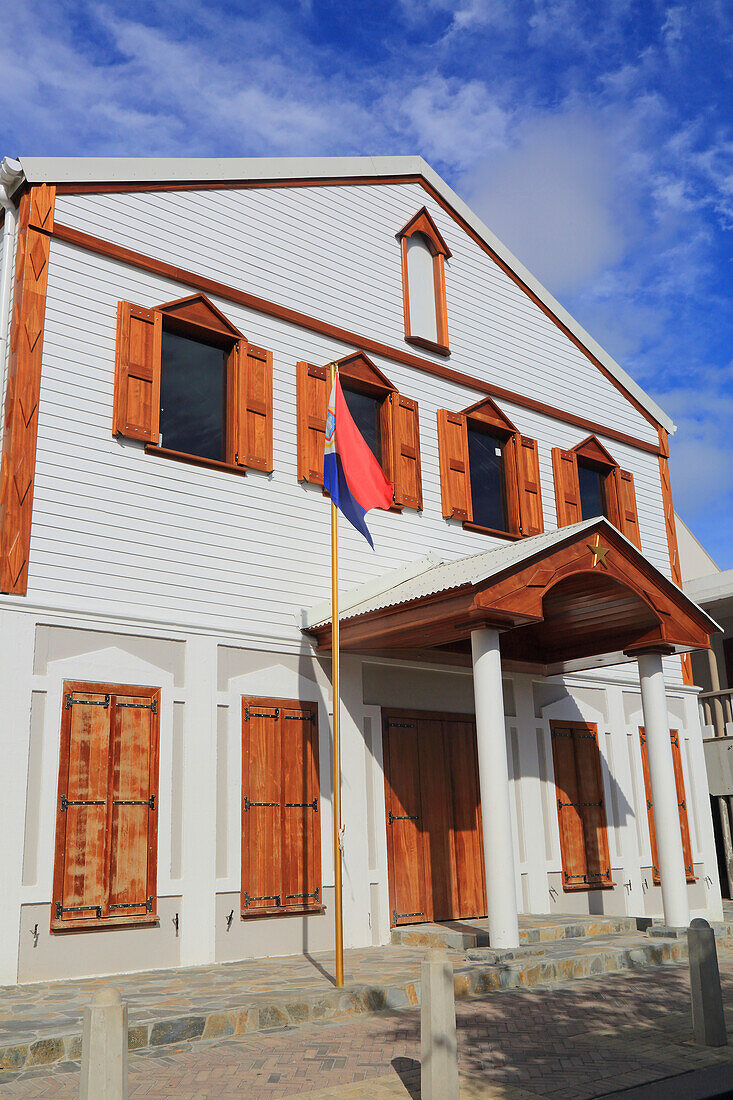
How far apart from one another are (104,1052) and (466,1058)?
2.95m

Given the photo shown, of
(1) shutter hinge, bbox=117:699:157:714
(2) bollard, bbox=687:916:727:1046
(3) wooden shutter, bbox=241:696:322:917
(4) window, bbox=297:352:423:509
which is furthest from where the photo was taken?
(4) window, bbox=297:352:423:509

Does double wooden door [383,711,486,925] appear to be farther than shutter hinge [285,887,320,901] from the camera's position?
Yes

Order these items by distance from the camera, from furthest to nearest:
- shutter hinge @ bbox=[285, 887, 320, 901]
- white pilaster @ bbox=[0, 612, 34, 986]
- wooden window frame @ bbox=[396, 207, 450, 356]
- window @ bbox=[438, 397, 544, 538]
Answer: wooden window frame @ bbox=[396, 207, 450, 356] < window @ bbox=[438, 397, 544, 538] < shutter hinge @ bbox=[285, 887, 320, 901] < white pilaster @ bbox=[0, 612, 34, 986]

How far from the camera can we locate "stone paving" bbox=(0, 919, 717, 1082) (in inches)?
252

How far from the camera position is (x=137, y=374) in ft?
33.4

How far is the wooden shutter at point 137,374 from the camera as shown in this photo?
10000mm

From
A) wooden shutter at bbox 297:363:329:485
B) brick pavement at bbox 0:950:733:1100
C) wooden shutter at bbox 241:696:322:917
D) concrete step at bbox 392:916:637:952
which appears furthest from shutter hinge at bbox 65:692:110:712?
concrete step at bbox 392:916:637:952

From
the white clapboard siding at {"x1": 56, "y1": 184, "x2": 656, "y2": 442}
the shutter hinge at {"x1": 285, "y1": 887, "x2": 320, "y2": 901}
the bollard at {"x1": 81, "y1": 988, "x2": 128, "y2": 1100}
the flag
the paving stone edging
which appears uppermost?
the white clapboard siding at {"x1": 56, "y1": 184, "x2": 656, "y2": 442}

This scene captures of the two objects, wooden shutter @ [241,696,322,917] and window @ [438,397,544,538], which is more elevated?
window @ [438,397,544,538]

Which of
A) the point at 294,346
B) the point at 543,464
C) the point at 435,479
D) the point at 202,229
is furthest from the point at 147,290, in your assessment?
the point at 543,464

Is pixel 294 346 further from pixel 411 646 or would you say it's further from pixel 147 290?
pixel 411 646

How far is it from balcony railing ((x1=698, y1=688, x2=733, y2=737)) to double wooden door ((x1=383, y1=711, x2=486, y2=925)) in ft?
22.1

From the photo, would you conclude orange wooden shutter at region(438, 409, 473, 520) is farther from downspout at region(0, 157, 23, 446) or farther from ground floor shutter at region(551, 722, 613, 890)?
downspout at region(0, 157, 23, 446)

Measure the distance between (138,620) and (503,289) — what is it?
8.39 metres
